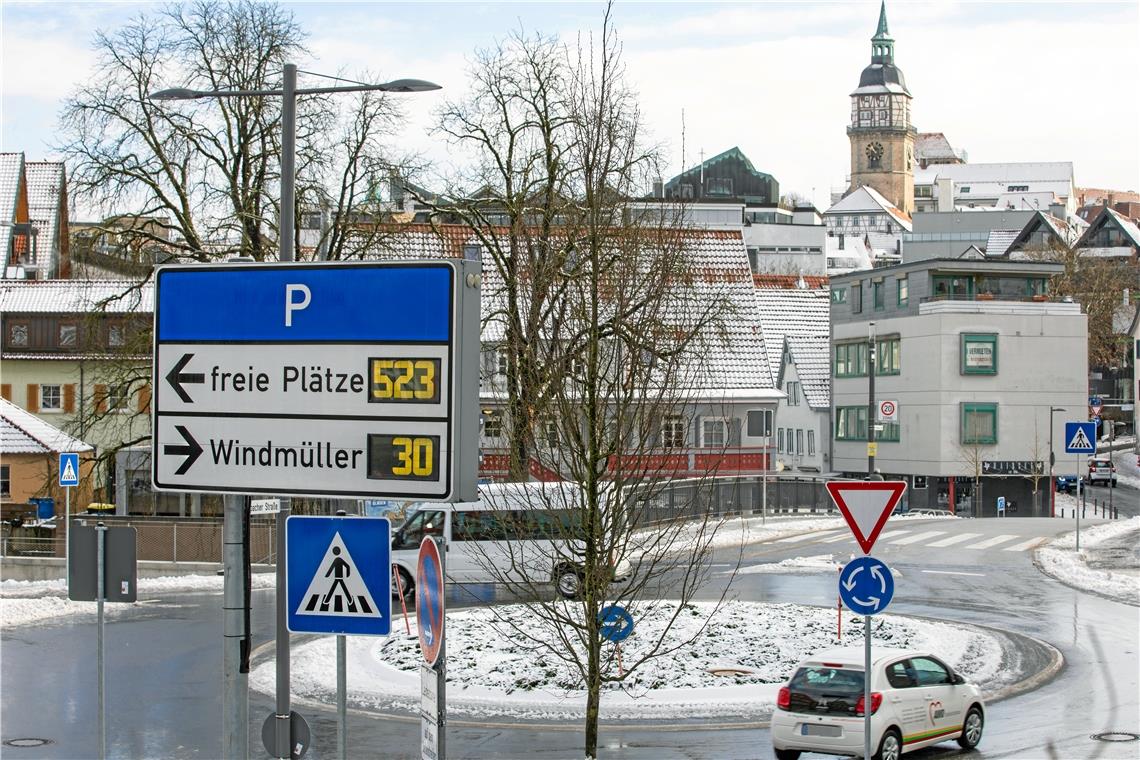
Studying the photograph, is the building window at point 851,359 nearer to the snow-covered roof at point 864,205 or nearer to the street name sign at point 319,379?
the street name sign at point 319,379

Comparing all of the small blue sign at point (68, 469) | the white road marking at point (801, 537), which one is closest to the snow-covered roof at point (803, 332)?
the white road marking at point (801, 537)

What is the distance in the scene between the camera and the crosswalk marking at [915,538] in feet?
131

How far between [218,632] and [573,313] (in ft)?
47.5

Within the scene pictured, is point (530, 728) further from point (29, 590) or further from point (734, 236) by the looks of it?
point (734, 236)

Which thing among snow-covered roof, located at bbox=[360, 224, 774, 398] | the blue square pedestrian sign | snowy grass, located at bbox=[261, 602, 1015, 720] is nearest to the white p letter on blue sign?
the blue square pedestrian sign

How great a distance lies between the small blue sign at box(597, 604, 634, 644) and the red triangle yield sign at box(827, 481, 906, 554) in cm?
258

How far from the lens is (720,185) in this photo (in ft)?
445

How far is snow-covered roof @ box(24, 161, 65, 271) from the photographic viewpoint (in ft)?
240

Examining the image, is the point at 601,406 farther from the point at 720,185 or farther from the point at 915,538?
the point at 720,185

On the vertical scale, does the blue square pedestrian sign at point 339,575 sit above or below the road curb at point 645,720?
above

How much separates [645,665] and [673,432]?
23.2 ft

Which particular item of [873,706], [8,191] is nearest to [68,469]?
[873,706]

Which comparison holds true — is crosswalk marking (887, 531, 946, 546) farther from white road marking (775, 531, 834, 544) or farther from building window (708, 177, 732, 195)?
building window (708, 177, 732, 195)

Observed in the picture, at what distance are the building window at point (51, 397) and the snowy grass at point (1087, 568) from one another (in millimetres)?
39158
